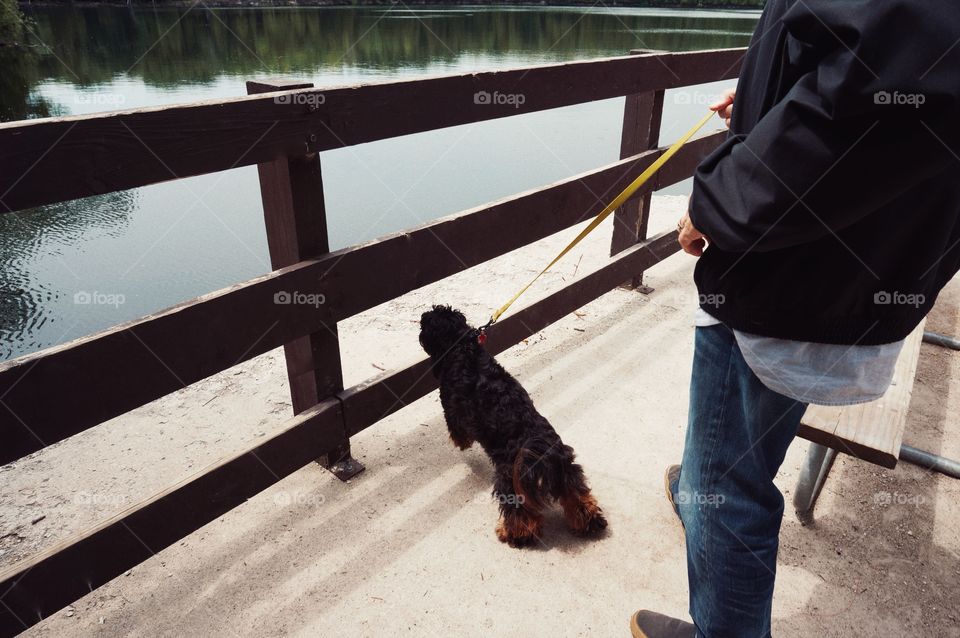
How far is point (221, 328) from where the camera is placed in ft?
6.69

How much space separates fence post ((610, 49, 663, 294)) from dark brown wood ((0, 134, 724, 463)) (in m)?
1.32

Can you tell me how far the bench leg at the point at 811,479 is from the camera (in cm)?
234

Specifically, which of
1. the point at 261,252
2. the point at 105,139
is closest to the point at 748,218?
the point at 105,139

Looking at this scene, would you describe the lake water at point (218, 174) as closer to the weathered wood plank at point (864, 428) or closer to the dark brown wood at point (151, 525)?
the dark brown wood at point (151, 525)

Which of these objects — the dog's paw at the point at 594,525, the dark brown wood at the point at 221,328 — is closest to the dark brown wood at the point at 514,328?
the dark brown wood at the point at 221,328

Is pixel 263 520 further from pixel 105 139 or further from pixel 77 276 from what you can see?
pixel 77 276

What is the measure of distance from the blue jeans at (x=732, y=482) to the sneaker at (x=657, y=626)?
1.13 ft

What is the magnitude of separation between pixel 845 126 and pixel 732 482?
87 centimetres

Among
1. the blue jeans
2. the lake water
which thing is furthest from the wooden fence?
the blue jeans

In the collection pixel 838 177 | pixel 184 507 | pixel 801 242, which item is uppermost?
pixel 838 177

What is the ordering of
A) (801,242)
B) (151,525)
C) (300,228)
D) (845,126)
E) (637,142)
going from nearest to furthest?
1. (845,126)
2. (801,242)
3. (151,525)
4. (300,228)
5. (637,142)

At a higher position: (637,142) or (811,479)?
(637,142)

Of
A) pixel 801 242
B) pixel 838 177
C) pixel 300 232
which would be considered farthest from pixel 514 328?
pixel 838 177

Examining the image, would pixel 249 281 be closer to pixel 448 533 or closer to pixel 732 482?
pixel 448 533
